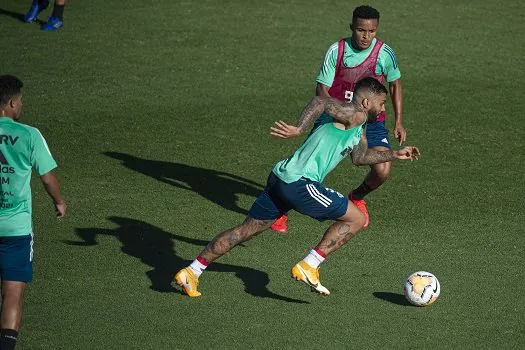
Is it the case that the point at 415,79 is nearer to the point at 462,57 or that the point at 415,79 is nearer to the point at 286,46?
the point at 462,57

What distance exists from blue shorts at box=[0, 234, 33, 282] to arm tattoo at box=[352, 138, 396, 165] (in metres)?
3.37

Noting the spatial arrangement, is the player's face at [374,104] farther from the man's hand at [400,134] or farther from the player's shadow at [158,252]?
the man's hand at [400,134]

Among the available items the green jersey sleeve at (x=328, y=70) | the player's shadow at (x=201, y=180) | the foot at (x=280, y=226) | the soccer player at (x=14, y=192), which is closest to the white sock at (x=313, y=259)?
the foot at (x=280, y=226)

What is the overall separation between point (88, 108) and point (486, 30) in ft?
27.4

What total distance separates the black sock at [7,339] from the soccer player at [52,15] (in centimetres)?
1223

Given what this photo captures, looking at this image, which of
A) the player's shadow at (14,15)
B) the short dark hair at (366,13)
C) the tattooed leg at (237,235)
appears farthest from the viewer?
the player's shadow at (14,15)

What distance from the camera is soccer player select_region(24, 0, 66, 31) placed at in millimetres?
19812

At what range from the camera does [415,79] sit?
1772 cm

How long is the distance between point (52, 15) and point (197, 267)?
11.1 meters

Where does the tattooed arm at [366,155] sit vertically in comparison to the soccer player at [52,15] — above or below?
above

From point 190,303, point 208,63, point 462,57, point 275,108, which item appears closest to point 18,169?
point 190,303

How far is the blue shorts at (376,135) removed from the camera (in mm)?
12297

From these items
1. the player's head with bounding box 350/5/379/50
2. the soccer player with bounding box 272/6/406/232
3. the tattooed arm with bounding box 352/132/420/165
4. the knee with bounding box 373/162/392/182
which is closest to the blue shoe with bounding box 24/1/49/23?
the soccer player with bounding box 272/6/406/232

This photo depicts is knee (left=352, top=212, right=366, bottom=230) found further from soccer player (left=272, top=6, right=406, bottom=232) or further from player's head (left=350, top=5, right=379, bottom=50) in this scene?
player's head (left=350, top=5, right=379, bottom=50)
